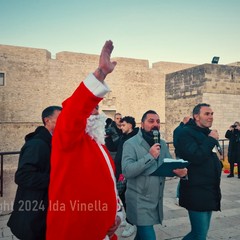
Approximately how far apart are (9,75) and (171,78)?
443 inches

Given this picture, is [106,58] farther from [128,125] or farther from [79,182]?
[128,125]

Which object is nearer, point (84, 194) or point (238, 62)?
point (84, 194)

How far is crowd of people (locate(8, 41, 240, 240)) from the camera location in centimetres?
150

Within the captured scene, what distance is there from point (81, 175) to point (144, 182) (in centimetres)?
132

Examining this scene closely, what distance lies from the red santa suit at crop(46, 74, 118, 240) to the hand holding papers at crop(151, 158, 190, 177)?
97 cm

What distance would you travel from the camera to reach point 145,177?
2.85 meters

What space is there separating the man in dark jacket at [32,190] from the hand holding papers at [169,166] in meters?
1.07

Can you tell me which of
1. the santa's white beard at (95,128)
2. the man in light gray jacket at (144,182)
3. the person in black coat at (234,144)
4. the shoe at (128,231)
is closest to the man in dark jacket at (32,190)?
the santa's white beard at (95,128)

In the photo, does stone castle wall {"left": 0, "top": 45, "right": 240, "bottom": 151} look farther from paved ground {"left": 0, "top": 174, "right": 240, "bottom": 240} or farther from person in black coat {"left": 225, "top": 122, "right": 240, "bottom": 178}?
paved ground {"left": 0, "top": 174, "right": 240, "bottom": 240}

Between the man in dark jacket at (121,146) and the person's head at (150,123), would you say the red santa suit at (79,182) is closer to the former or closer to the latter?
the person's head at (150,123)

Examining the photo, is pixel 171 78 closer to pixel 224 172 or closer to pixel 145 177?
pixel 224 172

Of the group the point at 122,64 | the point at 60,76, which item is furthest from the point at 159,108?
the point at 60,76

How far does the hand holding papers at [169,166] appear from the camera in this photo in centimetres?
262

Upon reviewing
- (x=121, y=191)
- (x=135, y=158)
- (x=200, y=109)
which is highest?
(x=200, y=109)
